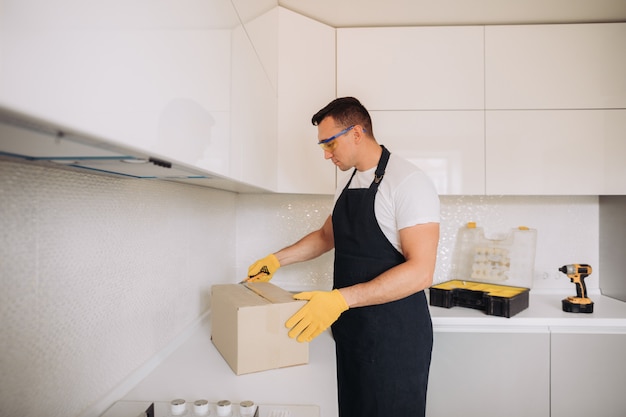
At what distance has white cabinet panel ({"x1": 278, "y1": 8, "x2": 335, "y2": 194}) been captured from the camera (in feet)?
6.14

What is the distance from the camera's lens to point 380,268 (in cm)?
142

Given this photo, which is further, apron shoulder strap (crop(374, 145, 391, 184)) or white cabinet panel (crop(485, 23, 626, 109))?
white cabinet panel (crop(485, 23, 626, 109))

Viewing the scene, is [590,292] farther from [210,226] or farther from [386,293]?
[210,226]

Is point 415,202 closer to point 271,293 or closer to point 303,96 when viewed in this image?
point 271,293

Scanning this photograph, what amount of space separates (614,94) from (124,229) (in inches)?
88.7

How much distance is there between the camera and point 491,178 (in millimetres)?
1968

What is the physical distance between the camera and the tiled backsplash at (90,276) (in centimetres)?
70

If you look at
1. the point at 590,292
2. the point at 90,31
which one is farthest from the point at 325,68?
the point at 590,292

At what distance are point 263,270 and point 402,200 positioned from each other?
0.69m

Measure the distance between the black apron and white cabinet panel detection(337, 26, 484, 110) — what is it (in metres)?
0.63

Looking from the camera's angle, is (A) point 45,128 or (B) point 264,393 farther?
(B) point 264,393

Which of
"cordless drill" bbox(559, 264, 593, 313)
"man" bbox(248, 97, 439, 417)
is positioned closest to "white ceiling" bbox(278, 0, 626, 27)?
"man" bbox(248, 97, 439, 417)

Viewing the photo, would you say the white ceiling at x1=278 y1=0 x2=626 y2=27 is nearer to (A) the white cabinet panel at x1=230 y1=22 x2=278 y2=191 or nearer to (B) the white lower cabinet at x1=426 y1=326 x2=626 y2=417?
(A) the white cabinet panel at x1=230 y1=22 x2=278 y2=191

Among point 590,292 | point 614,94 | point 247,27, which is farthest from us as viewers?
point 590,292
